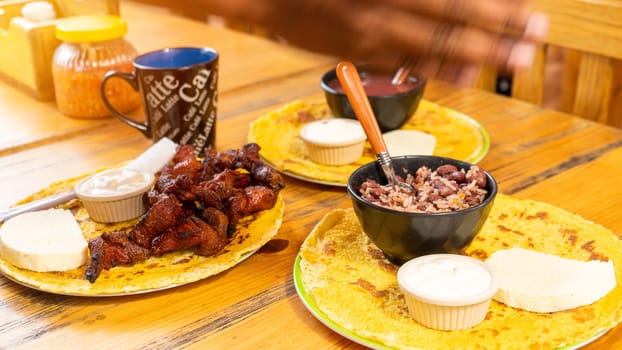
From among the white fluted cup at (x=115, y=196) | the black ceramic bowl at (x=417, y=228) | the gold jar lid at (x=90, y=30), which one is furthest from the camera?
the gold jar lid at (x=90, y=30)

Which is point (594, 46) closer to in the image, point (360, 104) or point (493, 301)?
point (360, 104)

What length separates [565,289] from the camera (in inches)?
42.5

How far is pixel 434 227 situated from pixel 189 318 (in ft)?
1.35

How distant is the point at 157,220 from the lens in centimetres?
125

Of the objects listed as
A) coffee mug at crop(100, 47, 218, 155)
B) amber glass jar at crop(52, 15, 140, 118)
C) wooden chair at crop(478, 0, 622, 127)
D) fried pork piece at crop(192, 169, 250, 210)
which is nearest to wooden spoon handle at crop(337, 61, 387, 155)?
fried pork piece at crop(192, 169, 250, 210)

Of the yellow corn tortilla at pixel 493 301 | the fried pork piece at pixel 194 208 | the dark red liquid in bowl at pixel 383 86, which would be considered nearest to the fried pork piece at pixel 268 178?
the fried pork piece at pixel 194 208

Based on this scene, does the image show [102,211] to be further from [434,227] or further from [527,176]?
[527,176]

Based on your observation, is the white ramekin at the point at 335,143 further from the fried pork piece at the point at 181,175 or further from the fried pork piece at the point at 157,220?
the fried pork piece at the point at 157,220

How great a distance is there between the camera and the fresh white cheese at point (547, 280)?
107 centimetres

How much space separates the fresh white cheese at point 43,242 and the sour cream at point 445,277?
56 cm

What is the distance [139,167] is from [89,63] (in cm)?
60

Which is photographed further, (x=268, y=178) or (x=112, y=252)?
(x=268, y=178)

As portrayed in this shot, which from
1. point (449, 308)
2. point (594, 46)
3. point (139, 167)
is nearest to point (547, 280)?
point (449, 308)

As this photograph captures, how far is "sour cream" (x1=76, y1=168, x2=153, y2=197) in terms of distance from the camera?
1386 millimetres
